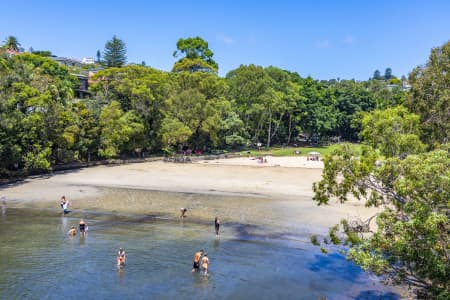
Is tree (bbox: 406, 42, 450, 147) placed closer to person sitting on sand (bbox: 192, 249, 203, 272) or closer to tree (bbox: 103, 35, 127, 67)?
person sitting on sand (bbox: 192, 249, 203, 272)

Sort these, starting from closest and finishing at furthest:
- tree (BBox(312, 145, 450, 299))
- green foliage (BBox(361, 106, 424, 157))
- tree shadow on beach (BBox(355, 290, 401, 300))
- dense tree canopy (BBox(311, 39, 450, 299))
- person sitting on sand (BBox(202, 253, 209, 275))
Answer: tree (BBox(312, 145, 450, 299)) < dense tree canopy (BBox(311, 39, 450, 299)) < green foliage (BBox(361, 106, 424, 157)) < tree shadow on beach (BBox(355, 290, 401, 300)) < person sitting on sand (BBox(202, 253, 209, 275))

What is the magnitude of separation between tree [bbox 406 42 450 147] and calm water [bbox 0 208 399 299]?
12.1 metres

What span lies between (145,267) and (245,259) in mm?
6465

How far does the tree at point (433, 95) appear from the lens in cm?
2945

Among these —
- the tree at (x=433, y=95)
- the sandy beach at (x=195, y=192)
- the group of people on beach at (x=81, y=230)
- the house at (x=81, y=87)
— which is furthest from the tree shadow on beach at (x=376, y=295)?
the house at (x=81, y=87)

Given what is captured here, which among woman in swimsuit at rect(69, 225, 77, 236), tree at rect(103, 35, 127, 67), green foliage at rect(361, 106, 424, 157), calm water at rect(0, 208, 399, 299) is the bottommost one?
calm water at rect(0, 208, 399, 299)

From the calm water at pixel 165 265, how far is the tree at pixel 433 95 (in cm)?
1209

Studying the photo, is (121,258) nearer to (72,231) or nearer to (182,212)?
(72,231)

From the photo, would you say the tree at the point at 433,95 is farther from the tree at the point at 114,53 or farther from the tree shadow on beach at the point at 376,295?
the tree at the point at 114,53

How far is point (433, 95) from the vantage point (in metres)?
31.4

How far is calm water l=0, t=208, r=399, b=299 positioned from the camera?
21.3m

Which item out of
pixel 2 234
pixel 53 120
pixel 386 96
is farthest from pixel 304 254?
pixel 386 96

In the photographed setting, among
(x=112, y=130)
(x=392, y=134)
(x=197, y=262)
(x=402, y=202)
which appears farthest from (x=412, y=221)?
(x=112, y=130)

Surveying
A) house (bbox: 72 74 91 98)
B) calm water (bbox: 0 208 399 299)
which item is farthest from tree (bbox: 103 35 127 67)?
calm water (bbox: 0 208 399 299)
